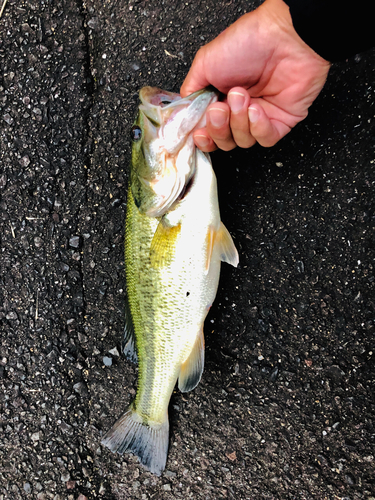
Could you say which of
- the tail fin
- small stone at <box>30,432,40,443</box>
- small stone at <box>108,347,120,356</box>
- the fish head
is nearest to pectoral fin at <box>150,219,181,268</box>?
the fish head

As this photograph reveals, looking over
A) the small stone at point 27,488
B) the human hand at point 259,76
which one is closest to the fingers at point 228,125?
the human hand at point 259,76

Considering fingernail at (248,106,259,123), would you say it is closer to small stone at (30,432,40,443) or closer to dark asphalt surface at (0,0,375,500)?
dark asphalt surface at (0,0,375,500)

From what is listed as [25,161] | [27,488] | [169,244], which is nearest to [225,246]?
[169,244]

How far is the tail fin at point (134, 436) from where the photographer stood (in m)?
2.33

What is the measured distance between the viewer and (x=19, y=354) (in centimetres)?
276

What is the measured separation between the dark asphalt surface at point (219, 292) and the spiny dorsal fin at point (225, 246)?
1.16ft

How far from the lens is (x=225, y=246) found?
2.10m

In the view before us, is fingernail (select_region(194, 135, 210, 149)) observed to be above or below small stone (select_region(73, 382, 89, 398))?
above

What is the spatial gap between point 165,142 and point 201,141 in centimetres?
22

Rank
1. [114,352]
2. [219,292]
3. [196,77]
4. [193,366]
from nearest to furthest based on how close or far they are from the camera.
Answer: [196,77] < [193,366] < [219,292] < [114,352]

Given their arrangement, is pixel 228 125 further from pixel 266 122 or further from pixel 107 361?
pixel 107 361

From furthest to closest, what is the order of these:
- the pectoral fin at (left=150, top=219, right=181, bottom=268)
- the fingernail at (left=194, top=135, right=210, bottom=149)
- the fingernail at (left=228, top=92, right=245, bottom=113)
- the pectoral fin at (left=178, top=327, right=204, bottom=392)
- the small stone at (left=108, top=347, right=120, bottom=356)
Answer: the small stone at (left=108, top=347, right=120, bottom=356) → the pectoral fin at (left=178, top=327, right=204, bottom=392) → the pectoral fin at (left=150, top=219, right=181, bottom=268) → the fingernail at (left=194, top=135, right=210, bottom=149) → the fingernail at (left=228, top=92, right=245, bottom=113)

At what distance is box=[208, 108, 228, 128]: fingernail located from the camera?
175 centimetres

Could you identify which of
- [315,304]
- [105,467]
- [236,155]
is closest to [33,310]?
[105,467]
